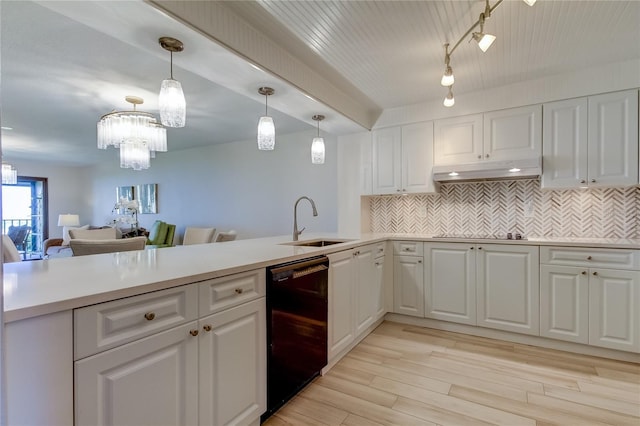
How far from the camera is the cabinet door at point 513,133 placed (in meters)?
2.82

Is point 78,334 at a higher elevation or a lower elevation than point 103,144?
lower

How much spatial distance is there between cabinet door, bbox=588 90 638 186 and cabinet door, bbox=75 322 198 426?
10.6ft

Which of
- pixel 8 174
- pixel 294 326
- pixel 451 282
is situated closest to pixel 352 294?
pixel 294 326

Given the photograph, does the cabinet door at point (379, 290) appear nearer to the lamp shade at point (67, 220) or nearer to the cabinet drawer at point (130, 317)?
the cabinet drawer at point (130, 317)

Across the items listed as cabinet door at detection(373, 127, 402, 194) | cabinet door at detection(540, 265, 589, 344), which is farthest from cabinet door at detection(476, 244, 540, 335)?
cabinet door at detection(373, 127, 402, 194)

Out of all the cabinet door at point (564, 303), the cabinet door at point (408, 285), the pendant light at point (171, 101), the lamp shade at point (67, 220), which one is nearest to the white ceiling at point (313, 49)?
the pendant light at point (171, 101)

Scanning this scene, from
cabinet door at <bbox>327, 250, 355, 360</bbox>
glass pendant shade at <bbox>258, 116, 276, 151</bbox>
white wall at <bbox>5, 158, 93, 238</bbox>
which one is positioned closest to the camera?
cabinet door at <bbox>327, 250, 355, 360</bbox>

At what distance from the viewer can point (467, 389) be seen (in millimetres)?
2033

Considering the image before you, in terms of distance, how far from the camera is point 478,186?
332cm

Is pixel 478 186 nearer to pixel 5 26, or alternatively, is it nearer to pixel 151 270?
pixel 151 270

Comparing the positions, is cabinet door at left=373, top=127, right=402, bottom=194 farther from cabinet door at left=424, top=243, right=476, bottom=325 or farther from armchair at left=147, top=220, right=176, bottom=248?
armchair at left=147, top=220, right=176, bottom=248

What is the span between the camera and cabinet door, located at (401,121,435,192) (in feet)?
10.8

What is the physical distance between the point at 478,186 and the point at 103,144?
13.1 ft

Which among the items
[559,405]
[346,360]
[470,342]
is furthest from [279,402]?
[470,342]
